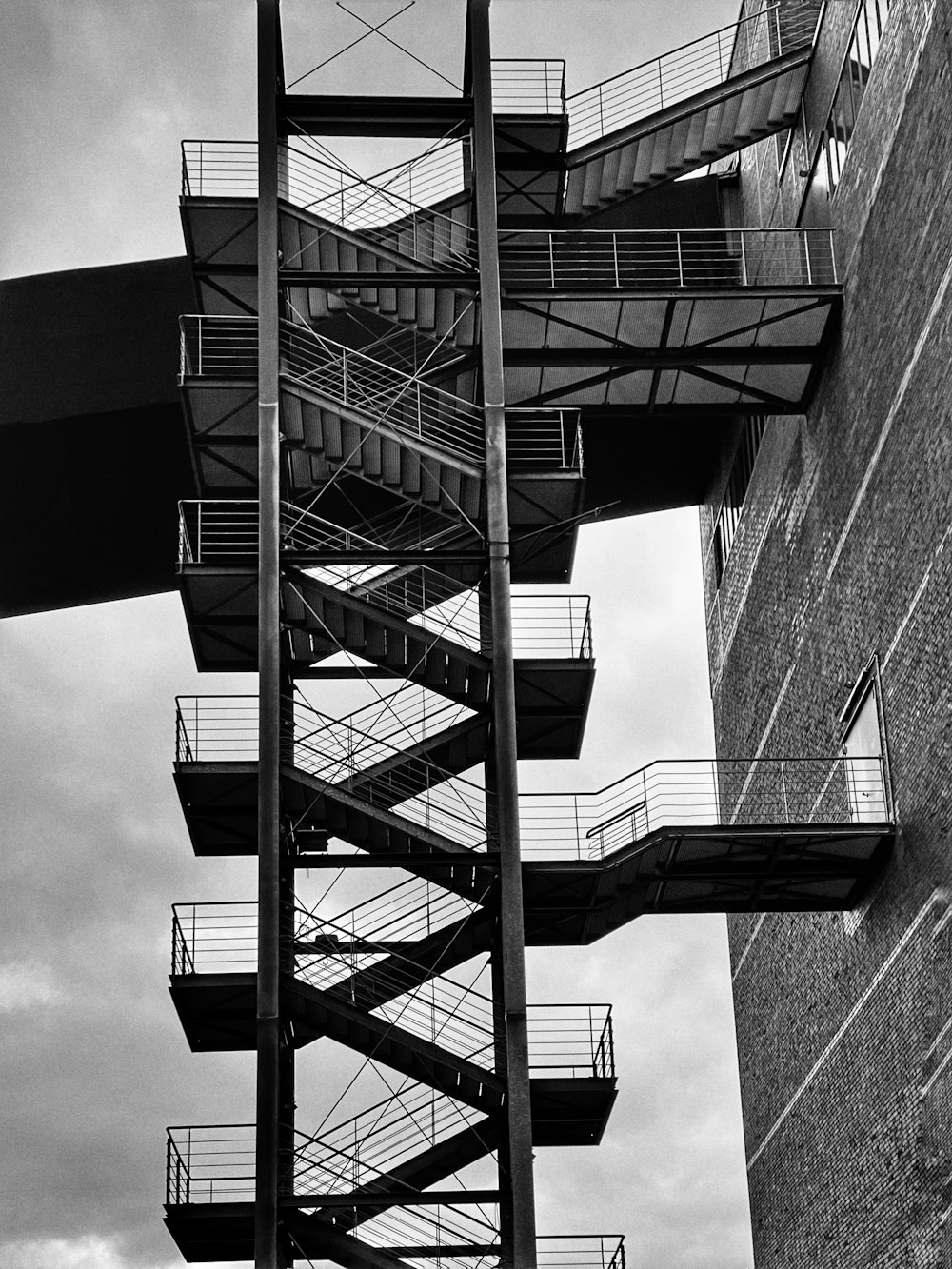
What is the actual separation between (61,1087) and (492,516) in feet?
96.8

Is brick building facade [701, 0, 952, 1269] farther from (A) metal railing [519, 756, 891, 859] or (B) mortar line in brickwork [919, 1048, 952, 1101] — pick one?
(A) metal railing [519, 756, 891, 859]

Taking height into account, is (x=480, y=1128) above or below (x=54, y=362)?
below

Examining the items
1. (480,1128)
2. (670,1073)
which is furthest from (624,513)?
(670,1073)

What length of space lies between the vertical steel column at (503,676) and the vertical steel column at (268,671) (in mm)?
2880

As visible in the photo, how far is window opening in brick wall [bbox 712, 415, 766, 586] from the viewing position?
3262 centimetres

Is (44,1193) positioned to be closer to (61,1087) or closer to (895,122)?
(61,1087)

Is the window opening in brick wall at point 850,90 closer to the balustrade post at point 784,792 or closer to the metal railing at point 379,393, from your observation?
the metal railing at point 379,393

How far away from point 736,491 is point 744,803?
6.73 meters

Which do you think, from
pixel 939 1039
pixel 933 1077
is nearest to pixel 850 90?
pixel 939 1039

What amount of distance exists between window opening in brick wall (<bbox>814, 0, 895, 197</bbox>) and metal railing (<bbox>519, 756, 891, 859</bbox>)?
9.44 metres

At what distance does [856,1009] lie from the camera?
81.3 feet

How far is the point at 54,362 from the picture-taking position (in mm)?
31312

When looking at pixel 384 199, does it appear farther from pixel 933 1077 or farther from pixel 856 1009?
pixel 933 1077

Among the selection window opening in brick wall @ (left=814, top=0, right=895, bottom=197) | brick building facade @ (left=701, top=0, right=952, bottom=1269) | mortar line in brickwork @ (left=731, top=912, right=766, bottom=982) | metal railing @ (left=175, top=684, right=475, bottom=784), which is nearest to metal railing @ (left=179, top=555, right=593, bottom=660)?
metal railing @ (left=175, top=684, right=475, bottom=784)
